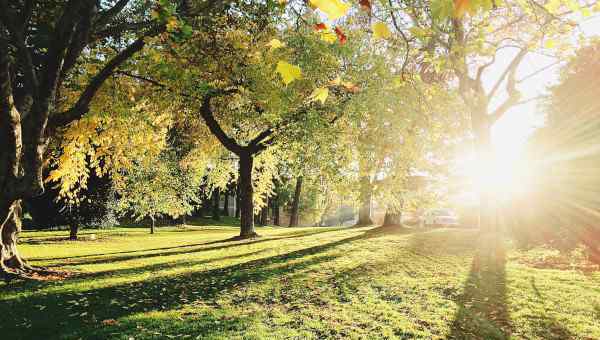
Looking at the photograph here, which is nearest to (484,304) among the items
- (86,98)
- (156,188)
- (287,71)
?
(287,71)

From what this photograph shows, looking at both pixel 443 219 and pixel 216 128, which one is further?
pixel 443 219

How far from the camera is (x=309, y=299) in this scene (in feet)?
29.0

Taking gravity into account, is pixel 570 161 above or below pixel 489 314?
above

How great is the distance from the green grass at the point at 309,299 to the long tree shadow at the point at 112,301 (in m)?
0.03

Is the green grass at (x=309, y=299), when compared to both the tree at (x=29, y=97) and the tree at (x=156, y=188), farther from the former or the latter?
the tree at (x=156, y=188)

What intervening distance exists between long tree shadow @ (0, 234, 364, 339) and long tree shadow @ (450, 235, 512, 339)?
4.22 metres

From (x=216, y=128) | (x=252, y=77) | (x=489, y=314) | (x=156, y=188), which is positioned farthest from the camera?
(x=156, y=188)

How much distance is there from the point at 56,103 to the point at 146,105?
3.72 m

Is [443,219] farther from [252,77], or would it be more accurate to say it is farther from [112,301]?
[112,301]

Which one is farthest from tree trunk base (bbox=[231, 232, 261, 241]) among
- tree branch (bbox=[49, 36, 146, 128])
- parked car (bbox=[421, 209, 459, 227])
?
parked car (bbox=[421, 209, 459, 227])

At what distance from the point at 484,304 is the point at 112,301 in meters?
8.28

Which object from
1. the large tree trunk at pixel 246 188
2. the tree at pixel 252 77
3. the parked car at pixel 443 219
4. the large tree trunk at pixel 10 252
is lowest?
the parked car at pixel 443 219

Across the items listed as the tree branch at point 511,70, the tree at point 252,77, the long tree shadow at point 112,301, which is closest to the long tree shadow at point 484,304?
the long tree shadow at point 112,301

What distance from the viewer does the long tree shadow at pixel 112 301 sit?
671cm
